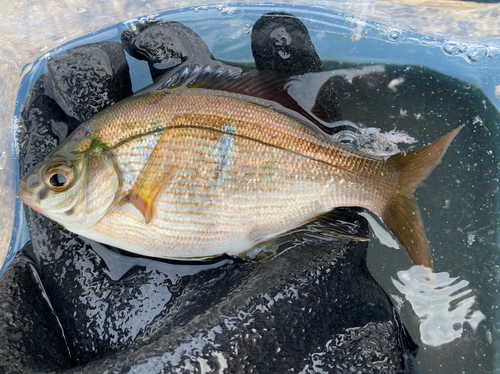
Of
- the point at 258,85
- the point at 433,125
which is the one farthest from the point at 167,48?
the point at 433,125

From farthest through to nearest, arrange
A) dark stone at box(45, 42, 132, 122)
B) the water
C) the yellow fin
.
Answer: the water < dark stone at box(45, 42, 132, 122) < the yellow fin

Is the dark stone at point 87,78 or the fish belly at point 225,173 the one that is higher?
the dark stone at point 87,78

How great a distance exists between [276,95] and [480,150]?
124 cm

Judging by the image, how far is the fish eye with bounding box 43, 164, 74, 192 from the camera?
1.38 metres

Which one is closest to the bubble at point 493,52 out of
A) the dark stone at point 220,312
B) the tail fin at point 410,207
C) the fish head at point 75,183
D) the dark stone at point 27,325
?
the tail fin at point 410,207

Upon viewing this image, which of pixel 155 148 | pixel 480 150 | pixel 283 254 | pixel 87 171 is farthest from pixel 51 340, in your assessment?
pixel 480 150

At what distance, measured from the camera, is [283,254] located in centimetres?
161

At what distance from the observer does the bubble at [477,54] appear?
2104 millimetres

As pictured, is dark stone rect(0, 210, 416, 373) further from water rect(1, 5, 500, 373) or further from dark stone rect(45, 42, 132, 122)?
dark stone rect(45, 42, 132, 122)

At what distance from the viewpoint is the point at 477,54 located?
2.10m

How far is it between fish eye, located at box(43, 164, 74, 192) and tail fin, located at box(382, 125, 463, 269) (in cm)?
124

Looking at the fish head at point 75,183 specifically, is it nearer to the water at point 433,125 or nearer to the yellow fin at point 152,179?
the yellow fin at point 152,179

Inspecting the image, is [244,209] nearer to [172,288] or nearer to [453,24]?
[172,288]

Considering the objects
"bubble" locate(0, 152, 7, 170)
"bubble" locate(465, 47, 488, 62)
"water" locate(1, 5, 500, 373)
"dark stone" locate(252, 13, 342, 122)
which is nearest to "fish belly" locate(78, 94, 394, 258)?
"dark stone" locate(252, 13, 342, 122)
